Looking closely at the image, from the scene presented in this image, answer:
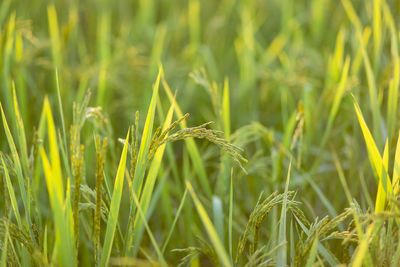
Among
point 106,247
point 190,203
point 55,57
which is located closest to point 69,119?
point 55,57

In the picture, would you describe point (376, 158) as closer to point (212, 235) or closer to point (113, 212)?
point (212, 235)

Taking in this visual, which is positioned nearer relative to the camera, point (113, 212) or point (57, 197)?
point (57, 197)

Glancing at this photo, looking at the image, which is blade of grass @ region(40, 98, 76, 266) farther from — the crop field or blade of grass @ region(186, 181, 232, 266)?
blade of grass @ region(186, 181, 232, 266)

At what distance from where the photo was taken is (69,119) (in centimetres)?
145

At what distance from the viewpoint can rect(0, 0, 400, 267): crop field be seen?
77 cm

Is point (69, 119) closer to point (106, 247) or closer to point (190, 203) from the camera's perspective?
point (190, 203)

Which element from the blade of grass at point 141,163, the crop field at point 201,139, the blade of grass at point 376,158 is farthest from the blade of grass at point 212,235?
the blade of grass at point 376,158

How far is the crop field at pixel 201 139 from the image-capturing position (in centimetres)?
77

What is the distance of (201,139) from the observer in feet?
5.26

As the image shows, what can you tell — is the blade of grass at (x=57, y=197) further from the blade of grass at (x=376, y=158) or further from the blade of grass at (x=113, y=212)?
the blade of grass at (x=376, y=158)

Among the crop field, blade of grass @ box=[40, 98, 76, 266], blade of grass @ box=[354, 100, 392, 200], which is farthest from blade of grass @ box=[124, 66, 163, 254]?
blade of grass @ box=[354, 100, 392, 200]

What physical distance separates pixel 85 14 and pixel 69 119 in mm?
1040

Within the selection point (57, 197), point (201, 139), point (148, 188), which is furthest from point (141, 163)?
point (201, 139)

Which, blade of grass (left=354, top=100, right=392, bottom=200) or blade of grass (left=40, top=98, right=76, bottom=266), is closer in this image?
blade of grass (left=40, top=98, right=76, bottom=266)
